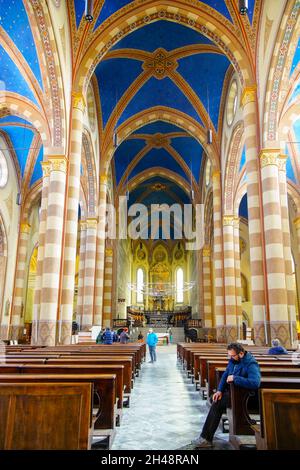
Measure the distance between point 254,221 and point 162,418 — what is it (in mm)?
8241

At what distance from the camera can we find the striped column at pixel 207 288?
25.2 meters

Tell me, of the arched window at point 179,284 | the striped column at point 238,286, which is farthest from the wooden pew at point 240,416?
the arched window at point 179,284

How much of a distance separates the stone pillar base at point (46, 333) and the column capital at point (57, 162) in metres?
5.32

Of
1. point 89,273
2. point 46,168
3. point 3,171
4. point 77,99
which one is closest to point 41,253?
point 46,168

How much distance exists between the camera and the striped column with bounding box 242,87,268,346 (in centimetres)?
1142

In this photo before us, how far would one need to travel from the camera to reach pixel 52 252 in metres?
11.9

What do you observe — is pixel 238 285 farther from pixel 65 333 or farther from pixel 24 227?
pixel 24 227

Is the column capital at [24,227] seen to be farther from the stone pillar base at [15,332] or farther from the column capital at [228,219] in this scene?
the column capital at [228,219]

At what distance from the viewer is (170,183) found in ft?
109

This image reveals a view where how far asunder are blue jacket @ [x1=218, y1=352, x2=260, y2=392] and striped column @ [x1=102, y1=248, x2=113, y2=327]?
21.0 meters
